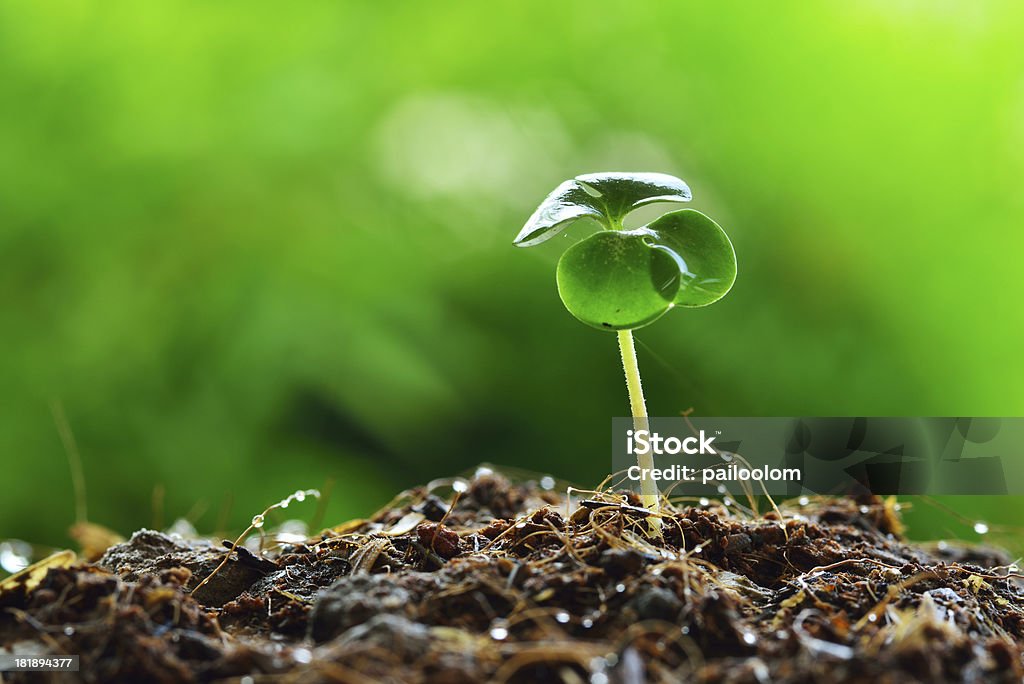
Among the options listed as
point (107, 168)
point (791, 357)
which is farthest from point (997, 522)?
point (107, 168)

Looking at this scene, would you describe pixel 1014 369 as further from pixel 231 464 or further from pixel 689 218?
pixel 231 464

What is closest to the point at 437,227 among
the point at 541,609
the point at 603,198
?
the point at 603,198

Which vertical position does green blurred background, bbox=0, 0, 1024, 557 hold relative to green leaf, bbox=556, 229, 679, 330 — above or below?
above

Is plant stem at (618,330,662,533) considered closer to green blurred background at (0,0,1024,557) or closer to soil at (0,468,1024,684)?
soil at (0,468,1024,684)

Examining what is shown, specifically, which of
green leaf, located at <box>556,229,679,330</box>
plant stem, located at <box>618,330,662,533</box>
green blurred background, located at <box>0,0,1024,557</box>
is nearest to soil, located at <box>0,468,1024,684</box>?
plant stem, located at <box>618,330,662,533</box>

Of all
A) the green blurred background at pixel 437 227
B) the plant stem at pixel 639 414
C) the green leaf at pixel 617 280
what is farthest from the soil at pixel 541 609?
the green blurred background at pixel 437 227

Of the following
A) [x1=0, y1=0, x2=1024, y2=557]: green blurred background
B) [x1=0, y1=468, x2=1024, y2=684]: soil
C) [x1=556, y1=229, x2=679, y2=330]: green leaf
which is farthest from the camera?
[x1=0, y1=0, x2=1024, y2=557]: green blurred background
